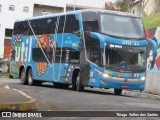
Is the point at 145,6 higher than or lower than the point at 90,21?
higher

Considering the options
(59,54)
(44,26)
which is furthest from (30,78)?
(59,54)

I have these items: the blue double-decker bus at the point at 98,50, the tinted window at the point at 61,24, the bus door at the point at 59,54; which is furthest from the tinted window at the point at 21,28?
the tinted window at the point at 61,24

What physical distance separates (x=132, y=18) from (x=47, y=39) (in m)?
6.11

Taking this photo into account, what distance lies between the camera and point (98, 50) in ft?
76.1

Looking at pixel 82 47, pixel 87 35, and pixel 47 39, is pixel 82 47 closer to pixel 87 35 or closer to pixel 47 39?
pixel 87 35

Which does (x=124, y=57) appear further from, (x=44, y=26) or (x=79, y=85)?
(x=44, y=26)

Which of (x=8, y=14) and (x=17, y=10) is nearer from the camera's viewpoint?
(x=8, y=14)

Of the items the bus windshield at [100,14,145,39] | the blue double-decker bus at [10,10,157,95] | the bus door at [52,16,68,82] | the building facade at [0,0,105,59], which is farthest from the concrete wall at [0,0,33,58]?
the bus windshield at [100,14,145,39]

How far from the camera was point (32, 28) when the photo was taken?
3081cm

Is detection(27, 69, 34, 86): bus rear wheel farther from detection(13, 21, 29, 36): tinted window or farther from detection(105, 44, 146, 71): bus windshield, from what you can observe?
detection(105, 44, 146, 71): bus windshield

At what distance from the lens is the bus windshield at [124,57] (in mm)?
23062

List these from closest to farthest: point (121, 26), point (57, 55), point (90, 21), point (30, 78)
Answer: point (121, 26) → point (90, 21) → point (57, 55) → point (30, 78)

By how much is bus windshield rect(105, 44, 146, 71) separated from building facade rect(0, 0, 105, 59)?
44760mm

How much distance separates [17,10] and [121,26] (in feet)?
151
